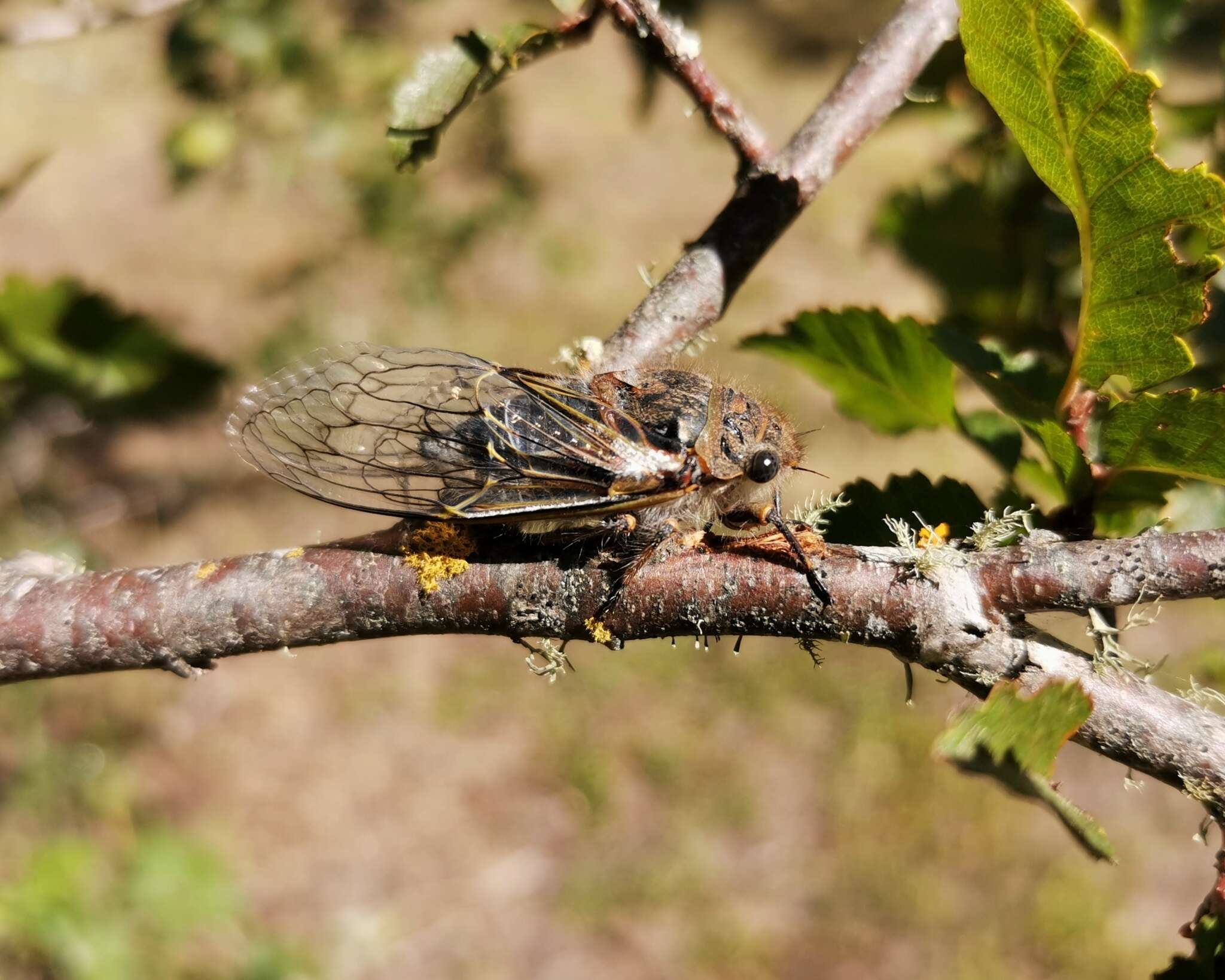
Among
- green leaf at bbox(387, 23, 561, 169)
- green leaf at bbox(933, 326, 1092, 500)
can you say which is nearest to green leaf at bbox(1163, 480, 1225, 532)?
green leaf at bbox(933, 326, 1092, 500)

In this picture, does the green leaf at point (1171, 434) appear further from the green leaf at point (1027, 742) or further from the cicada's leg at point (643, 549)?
the cicada's leg at point (643, 549)

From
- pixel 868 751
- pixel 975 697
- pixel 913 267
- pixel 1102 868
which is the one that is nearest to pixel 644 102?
pixel 913 267

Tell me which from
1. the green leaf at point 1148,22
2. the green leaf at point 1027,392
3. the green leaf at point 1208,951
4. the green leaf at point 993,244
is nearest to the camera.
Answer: the green leaf at point 1208,951

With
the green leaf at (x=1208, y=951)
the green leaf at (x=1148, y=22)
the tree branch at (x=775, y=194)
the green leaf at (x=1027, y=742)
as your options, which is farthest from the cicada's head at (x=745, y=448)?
the green leaf at (x=1148, y=22)

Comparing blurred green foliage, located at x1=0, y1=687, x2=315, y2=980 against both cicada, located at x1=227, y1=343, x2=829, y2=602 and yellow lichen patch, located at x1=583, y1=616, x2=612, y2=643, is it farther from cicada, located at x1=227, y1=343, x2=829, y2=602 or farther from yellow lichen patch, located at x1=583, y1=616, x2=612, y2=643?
yellow lichen patch, located at x1=583, y1=616, x2=612, y2=643

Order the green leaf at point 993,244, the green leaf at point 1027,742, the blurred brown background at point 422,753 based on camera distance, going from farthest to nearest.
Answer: the blurred brown background at point 422,753
the green leaf at point 993,244
the green leaf at point 1027,742
